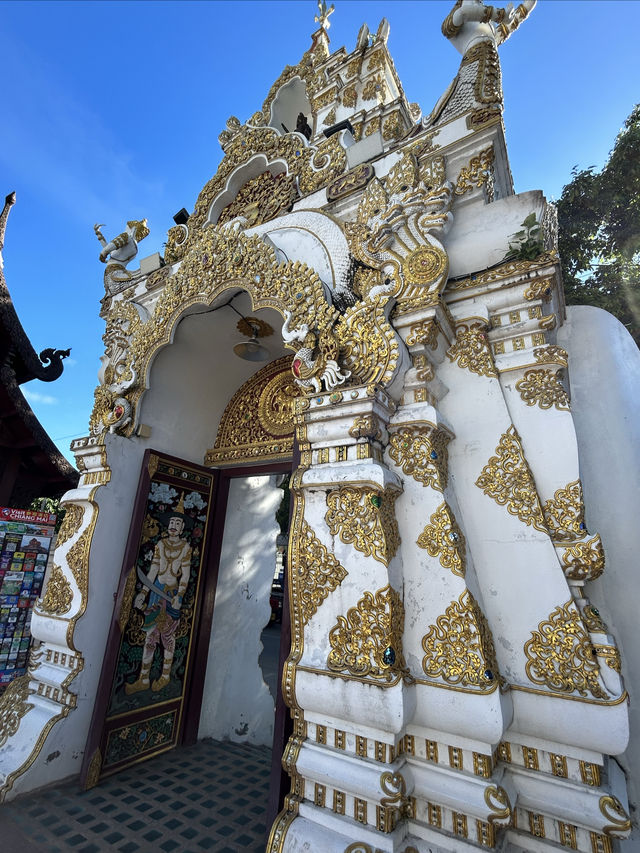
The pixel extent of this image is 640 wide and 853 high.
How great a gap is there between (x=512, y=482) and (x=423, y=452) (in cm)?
54

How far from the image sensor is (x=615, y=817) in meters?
1.76

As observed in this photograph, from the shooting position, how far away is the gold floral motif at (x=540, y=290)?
2668mm

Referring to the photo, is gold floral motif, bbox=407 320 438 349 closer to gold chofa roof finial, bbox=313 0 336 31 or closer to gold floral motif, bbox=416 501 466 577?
gold floral motif, bbox=416 501 466 577

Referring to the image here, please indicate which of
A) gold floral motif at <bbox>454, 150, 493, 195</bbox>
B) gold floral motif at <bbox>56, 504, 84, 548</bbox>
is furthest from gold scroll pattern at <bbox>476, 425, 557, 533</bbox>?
gold floral motif at <bbox>56, 504, 84, 548</bbox>

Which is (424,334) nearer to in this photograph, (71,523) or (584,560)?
(584,560)

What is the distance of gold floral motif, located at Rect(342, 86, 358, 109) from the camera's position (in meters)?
4.90

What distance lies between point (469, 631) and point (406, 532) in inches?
23.5

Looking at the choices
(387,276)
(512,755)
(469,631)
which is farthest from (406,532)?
(387,276)

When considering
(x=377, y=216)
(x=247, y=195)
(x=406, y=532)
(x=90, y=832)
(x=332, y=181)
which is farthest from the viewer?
(x=247, y=195)

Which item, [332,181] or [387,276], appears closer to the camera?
[387,276]

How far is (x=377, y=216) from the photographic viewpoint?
3.26 m

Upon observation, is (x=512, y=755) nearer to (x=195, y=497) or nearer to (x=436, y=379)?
(x=436, y=379)

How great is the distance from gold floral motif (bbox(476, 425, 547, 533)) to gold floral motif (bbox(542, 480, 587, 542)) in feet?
0.18

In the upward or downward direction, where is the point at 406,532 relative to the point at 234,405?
downward
